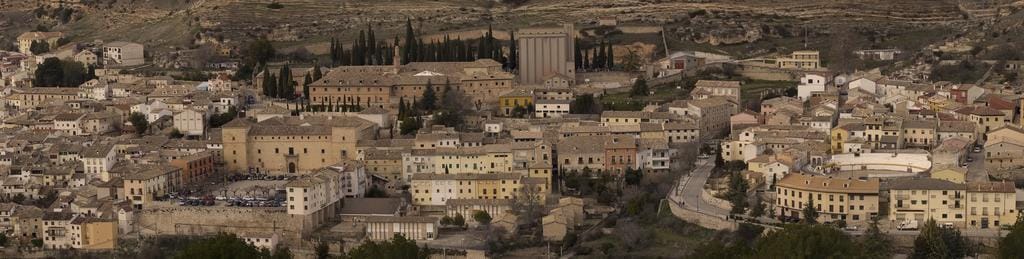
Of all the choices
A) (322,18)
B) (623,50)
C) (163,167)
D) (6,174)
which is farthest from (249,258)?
(322,18)

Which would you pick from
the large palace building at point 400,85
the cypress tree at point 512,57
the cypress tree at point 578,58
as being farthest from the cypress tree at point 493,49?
the large palace building at point 400,85

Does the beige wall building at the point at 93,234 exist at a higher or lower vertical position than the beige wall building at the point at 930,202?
lower

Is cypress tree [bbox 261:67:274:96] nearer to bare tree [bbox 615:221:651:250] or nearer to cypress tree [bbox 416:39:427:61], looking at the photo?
cypress tree [bbox 416:39:427:61]

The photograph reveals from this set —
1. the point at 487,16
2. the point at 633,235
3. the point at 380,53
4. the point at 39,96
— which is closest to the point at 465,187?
the point at 633,235

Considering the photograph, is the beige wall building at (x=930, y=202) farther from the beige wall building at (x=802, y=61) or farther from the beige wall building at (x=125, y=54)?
the beige wall building at (x=125, y=54)

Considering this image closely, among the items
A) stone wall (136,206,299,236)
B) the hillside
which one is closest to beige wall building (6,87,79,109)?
the hillside

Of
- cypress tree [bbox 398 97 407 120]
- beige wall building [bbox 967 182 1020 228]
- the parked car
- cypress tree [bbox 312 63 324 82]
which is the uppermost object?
cypress tree [bbox 312 63 324 82]

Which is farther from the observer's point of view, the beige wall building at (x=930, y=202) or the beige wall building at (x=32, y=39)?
the beige wall building at (x=32, y=39)
